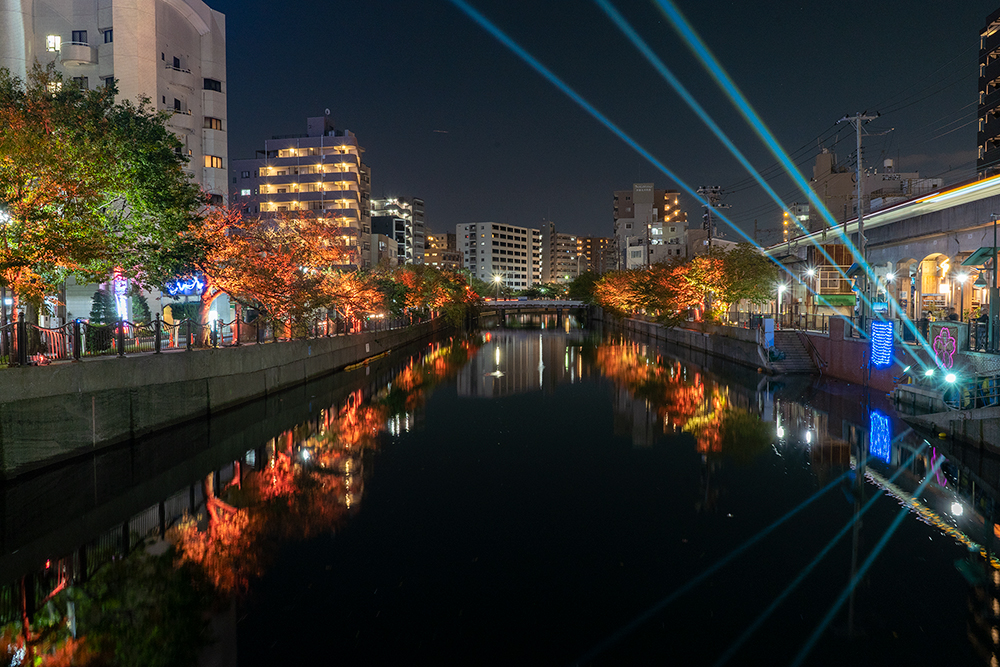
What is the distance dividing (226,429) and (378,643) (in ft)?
48.3

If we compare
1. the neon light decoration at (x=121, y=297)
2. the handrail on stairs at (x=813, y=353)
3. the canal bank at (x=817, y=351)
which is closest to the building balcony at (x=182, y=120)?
the neon light decoration at (x=121, y=297)

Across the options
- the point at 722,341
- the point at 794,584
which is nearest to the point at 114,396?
the point at 794,584

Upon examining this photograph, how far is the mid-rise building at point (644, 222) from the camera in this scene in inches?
4840

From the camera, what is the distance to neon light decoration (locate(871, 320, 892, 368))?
2644cm

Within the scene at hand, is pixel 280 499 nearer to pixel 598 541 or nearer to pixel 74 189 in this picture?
pixel 598 541

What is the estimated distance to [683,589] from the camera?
9.38 metres

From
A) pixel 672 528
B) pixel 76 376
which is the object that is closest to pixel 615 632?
pixel 672 528

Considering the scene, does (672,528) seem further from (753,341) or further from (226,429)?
(753,341)

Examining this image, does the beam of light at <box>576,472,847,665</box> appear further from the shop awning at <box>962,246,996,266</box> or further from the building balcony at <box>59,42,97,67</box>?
the building balcony at <box>59,42,97,67</box>

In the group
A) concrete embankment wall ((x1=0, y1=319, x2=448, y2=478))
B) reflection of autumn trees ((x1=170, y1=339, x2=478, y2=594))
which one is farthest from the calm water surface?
concrete embankment wall ((x1=0, y1=319, x2=448, y2=478))

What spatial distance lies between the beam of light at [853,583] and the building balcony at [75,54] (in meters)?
52.4

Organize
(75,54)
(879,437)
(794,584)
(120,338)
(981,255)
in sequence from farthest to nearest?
1. (75,54)
2. (981,255)
3. (879,437)
4. (120,338)
5. (794,584)

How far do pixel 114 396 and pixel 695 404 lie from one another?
67.9 ft

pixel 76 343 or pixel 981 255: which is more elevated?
pixel 981 255
